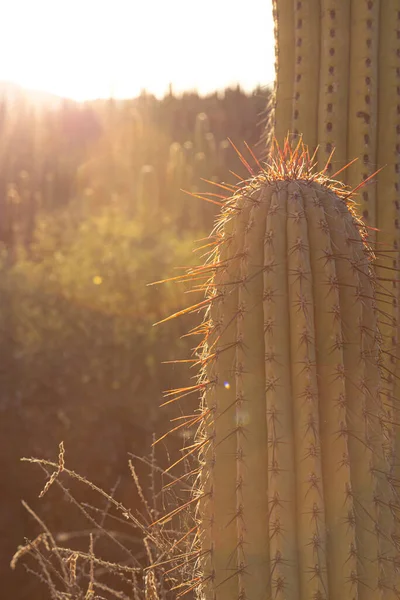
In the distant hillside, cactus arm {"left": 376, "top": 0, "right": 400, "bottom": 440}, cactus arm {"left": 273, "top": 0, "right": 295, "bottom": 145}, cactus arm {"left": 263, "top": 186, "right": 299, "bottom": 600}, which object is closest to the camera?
cactus arm {"left": 263, "top": 186, "right": 299, "bottom": 600}

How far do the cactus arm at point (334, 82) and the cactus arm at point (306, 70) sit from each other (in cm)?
4

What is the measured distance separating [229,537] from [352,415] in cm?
49

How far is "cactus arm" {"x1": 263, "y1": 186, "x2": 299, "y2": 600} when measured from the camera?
6.82 ft

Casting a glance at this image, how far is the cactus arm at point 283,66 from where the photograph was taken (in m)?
3.50

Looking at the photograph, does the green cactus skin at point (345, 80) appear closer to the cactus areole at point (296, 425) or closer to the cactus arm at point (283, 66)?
the cactus arm at point (283, 66)

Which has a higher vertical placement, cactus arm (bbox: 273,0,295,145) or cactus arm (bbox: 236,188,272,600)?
cactus arm (bbox: 273,0,295,145)

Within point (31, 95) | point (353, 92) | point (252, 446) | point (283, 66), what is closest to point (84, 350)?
point (283, 66)

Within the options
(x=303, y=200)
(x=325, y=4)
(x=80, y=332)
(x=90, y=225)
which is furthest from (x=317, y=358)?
(x=90, y=225)

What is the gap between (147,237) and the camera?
8.58 meters

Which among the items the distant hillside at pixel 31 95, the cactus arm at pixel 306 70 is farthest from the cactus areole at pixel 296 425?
the distant hillside at pixel 31 95

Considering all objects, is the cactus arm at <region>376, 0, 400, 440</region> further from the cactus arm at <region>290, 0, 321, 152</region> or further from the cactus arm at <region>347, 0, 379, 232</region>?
the cactus arm at <region>290, 0, 321, 152</region>

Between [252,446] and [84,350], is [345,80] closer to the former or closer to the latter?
[252,446]

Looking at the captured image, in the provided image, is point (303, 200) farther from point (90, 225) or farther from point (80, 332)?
point (90, 225)

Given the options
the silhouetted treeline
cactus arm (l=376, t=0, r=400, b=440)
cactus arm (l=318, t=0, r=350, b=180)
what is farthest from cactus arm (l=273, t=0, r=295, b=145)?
the silhouetted treeline
